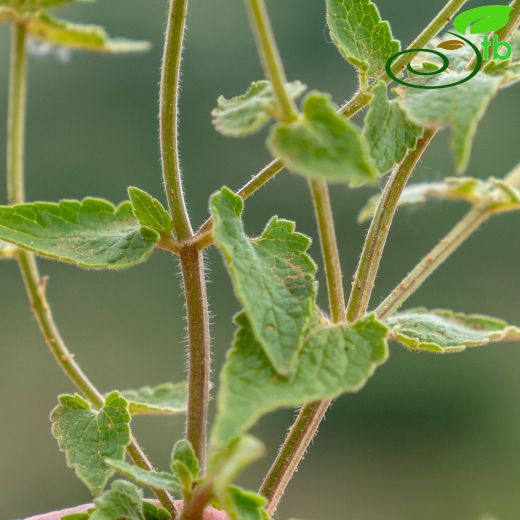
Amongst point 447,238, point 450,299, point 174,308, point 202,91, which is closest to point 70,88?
point 202,91

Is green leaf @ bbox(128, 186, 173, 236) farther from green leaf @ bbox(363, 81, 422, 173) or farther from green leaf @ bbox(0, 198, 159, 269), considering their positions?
green leaf @ bbox(363, 81, 422, 173)

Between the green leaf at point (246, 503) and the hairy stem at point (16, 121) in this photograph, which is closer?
the green leaf at point (246, 503)

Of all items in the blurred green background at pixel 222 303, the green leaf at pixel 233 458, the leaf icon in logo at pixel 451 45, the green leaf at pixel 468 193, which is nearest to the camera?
the green leaf at pixel 233 458

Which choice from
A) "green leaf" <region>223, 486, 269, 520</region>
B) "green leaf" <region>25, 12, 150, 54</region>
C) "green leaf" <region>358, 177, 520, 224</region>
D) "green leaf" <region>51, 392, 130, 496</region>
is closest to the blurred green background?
"green leaf" <region>358, 177, 520, 224</region>

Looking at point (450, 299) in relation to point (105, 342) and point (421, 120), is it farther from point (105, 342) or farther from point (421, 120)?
point (421, 120)

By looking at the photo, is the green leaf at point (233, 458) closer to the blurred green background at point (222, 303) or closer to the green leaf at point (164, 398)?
the green leaf at point (164, 398)

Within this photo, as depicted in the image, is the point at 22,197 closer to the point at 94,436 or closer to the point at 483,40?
the point at 94,436

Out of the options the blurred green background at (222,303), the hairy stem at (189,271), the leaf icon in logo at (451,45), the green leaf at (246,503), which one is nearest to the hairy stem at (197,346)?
the hairy stem at (189,271)

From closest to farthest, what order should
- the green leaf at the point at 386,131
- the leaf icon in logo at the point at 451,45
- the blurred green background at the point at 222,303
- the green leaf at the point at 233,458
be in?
the green leaf at the point at 233,458 → the green leaf at the point at 386,131 → the leaf icon in logo at the point at 451,45 → the blurred green background at the point at 222,303
